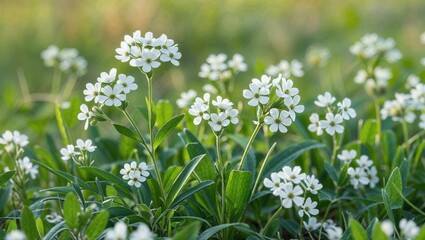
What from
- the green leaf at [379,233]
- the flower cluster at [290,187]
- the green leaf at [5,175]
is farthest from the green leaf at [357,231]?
the green leaf at [5,175]

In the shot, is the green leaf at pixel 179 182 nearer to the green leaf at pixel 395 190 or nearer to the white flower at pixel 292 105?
the white flower at pixel 292 105

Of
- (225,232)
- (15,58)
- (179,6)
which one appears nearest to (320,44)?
(179,6)

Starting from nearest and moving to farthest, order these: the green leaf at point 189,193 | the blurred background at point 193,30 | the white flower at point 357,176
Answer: the green leaf at point 189,193 → the white flower at point 357,176 → the blurred background at point 193,30

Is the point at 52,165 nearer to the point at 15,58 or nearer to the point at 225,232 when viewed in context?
the point at 225,232

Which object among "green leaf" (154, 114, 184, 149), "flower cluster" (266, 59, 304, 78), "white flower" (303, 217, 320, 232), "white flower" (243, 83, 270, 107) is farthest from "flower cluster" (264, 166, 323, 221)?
"flower cluster" (266, 59, 304, 78)

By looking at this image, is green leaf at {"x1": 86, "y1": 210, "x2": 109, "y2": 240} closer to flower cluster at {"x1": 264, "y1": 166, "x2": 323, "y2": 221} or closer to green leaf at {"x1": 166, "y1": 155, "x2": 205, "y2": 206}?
green leaf at {"x1": 166, "y1": 155, "x2": 205, "y2": 206}

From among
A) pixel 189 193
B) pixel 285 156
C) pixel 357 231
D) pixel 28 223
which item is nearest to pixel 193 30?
pixel 285 156

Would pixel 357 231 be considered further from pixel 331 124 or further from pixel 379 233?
pixel 331 124
